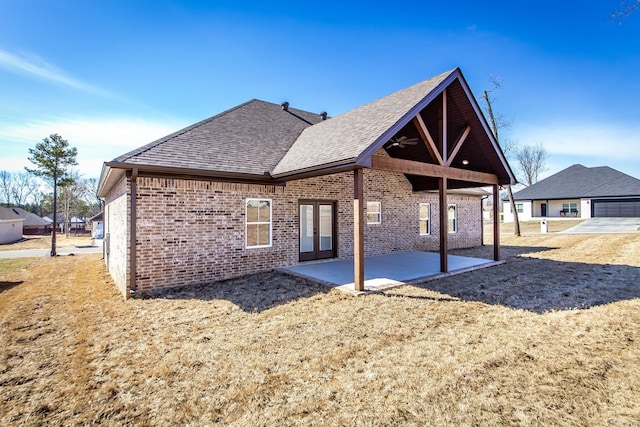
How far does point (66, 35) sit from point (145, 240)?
6782mm

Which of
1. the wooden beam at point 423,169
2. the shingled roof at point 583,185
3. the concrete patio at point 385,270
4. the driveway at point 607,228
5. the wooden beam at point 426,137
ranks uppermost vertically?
the shingled roof at point 583,185

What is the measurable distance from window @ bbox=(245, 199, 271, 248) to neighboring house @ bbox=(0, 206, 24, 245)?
33047 mm

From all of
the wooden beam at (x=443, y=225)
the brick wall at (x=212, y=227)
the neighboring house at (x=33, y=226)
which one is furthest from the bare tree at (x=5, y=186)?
the wooden beam at (x=443, y=225)

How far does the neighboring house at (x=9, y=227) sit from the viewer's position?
2845 cm

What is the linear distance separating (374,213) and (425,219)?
3474mm

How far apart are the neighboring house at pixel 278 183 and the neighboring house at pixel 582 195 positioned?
99.6 feet

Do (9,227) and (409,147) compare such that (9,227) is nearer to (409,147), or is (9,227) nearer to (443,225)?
(409,147)

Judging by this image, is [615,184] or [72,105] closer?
[72,105]

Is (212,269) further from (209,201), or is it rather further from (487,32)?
(487,32)

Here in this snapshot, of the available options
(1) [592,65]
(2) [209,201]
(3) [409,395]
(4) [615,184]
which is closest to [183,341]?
(3) [409,395]

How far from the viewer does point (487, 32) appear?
464 inches

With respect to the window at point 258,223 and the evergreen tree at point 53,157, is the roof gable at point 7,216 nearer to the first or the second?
the evergreen tree at point 53,157

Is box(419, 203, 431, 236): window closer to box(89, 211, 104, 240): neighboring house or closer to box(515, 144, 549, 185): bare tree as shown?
box(89, 211, 104, 240): neighboring house

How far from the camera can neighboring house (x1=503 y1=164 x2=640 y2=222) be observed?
99.5ft
